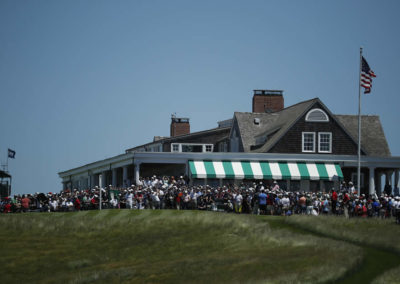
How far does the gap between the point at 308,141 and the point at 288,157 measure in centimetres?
330

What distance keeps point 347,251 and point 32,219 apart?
74.5 ft

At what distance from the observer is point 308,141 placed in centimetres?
6106

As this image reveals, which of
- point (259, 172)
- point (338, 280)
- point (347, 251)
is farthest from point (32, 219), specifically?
point (338, 280)

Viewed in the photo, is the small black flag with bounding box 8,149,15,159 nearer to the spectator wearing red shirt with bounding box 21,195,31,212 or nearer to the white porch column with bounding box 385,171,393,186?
the spectator wearing red shirt with bounding box 21,195,31,212

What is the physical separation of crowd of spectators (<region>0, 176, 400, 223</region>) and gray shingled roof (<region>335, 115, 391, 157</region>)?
14.9 metres

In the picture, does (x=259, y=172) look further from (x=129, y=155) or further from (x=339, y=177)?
(x=129, y=155)

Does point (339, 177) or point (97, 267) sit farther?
point (339, 177)

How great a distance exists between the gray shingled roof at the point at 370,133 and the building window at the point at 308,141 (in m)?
3.08

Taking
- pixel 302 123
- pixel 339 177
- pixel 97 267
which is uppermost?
pixel 302 123

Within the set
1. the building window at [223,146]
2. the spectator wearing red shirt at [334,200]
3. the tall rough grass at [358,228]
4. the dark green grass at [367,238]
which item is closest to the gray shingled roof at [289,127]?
the building window at [223,146]

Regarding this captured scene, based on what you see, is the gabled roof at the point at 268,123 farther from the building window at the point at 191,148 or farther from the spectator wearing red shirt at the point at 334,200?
the spectator wearing red shirt at the point at 334,200

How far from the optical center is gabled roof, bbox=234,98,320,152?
200 feet

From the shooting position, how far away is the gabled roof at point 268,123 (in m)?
60.8

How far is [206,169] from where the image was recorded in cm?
5622
